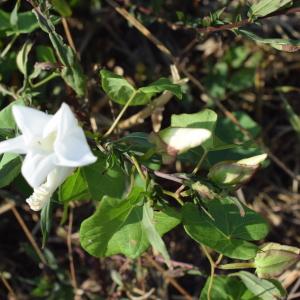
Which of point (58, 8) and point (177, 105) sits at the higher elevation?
point (58, 8)

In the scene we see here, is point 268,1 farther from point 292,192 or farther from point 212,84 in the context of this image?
point 292,192

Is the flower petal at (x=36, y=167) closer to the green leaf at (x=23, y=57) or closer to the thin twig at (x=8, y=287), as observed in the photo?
the green leaf at (x=23, y=57)

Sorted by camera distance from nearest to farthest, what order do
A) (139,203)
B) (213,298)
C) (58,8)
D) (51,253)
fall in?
(139,203), (213,298), (58,8), (51,253)

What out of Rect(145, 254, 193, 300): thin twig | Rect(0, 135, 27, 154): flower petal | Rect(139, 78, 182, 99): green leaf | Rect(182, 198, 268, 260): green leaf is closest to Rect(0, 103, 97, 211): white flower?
Rect(0, 135, 27, 154): flower petal

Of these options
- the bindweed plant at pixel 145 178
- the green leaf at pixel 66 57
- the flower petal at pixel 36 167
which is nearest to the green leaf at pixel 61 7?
the bindweed plant at pixel 145 178

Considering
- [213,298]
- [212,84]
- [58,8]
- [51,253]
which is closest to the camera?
[213,298]

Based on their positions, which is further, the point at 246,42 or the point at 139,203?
the point at 246,42

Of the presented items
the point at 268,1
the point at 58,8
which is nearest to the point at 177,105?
the point at 58,8
